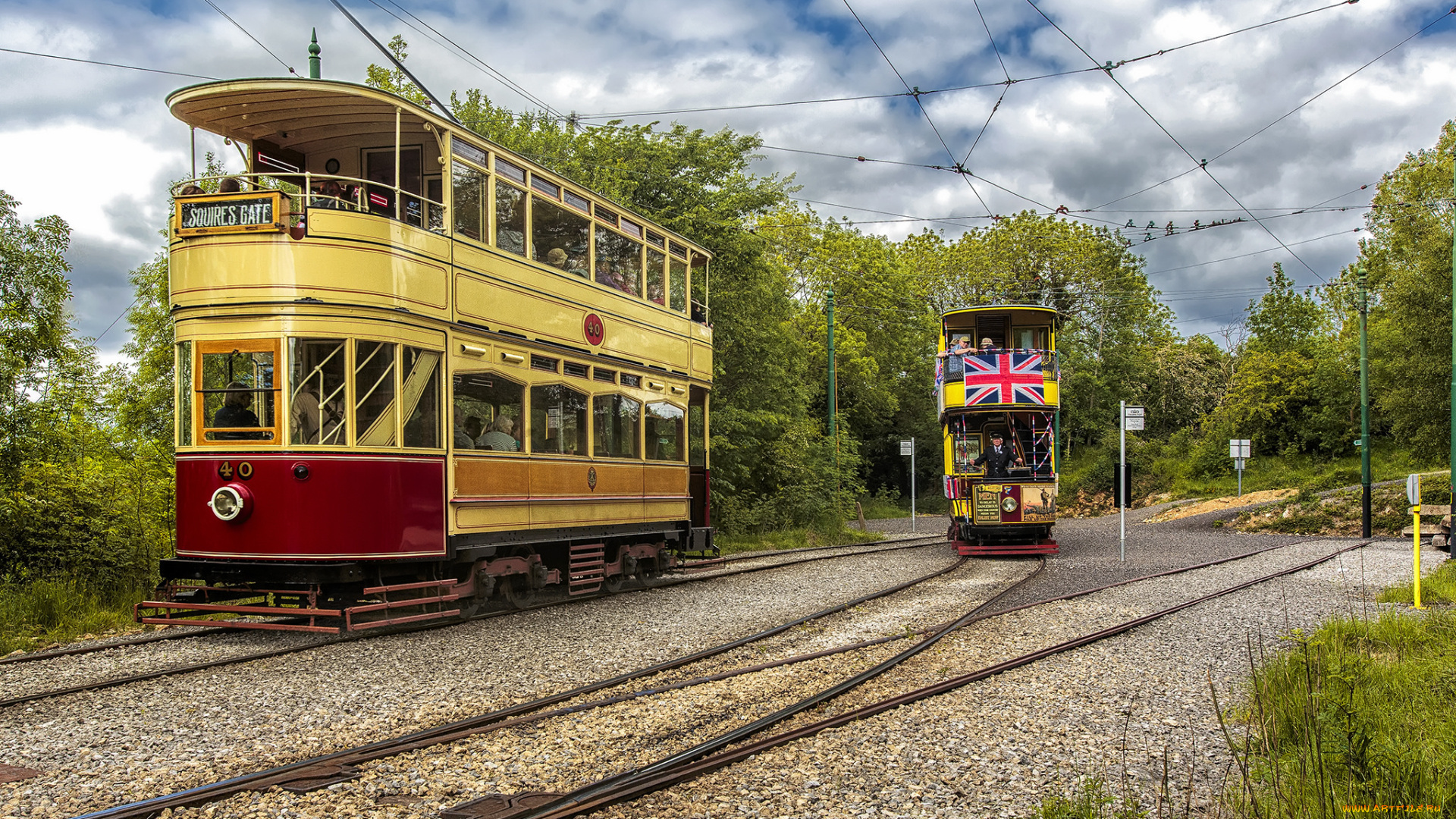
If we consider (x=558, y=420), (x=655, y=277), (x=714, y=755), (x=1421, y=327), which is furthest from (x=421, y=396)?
(x=1421, y=327)

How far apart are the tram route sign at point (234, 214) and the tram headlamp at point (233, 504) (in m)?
2.17

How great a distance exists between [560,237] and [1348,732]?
28.8 ft

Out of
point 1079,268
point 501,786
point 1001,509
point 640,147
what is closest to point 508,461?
point 501,786

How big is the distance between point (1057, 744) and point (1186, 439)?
40.3m

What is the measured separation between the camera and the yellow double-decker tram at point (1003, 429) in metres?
17.8

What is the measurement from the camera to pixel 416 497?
8680mm

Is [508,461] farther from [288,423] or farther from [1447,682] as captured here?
[1447,682]

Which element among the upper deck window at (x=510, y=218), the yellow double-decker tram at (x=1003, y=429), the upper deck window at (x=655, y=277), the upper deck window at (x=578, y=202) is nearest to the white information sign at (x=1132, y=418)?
the yellow double-decker tram at (x=1003, y=429)

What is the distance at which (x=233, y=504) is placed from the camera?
8.12m

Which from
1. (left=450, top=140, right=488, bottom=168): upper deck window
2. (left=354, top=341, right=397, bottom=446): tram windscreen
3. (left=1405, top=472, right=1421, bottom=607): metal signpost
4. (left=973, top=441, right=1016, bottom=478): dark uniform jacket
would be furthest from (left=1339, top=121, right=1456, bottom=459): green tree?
(left=354, top=341, right=397, bottom=446): tram windscreen

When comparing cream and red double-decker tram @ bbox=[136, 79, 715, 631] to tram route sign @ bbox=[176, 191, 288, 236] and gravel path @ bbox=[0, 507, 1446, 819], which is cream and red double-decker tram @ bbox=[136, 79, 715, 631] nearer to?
tram route sign @ bbox=[176, 191, 288, 236]

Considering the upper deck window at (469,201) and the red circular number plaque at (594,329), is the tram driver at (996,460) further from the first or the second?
the upper deck window at (469,201)

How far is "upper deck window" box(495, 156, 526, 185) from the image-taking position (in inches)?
390

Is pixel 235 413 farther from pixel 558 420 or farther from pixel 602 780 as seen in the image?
pixel 602 780
